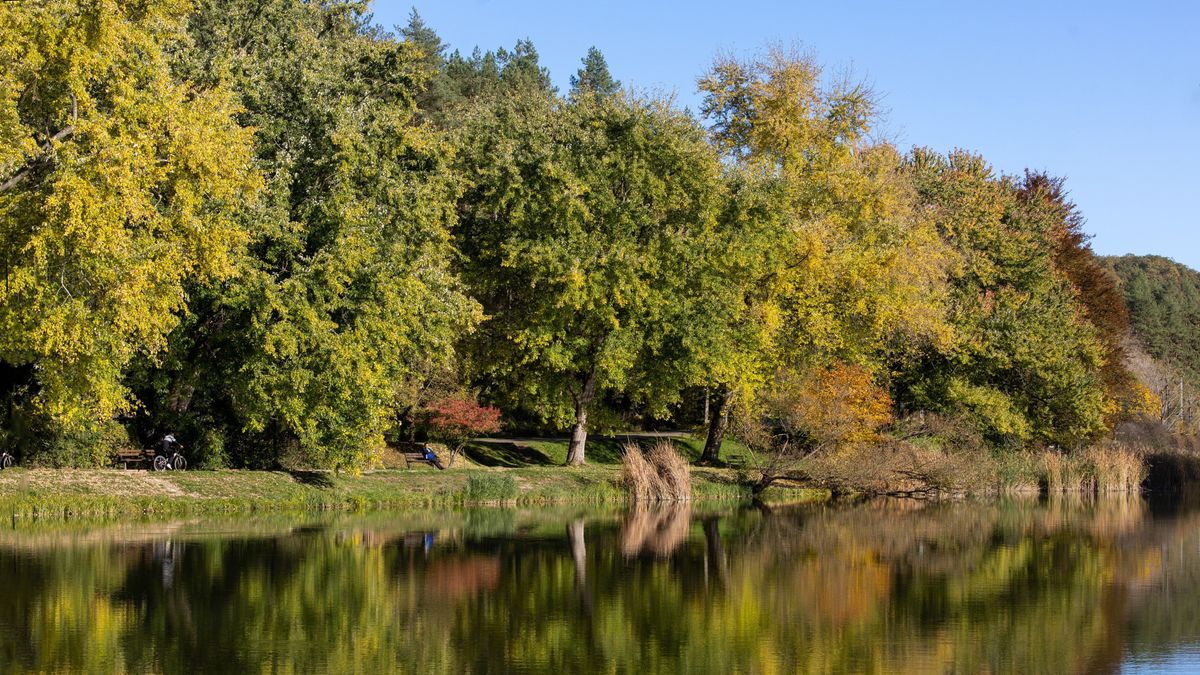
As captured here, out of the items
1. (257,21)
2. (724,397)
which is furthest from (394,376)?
(724,397)

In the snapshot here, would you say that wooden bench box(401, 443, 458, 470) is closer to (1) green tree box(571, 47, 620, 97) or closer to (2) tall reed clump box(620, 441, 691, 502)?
(2) tall reed clump box(620, 441, 691, 502)

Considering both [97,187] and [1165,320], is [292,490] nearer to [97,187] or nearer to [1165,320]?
[97,187]

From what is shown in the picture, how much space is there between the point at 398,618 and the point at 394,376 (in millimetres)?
20290

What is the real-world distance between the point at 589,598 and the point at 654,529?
467 inches

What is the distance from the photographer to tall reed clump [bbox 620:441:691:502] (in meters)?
41.2

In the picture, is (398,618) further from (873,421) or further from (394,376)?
(873,421)

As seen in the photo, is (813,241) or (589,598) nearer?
(589,598)

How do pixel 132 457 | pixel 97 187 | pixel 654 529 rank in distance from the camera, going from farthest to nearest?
pixel 132 457
pixel 654 529
pixel 97 187

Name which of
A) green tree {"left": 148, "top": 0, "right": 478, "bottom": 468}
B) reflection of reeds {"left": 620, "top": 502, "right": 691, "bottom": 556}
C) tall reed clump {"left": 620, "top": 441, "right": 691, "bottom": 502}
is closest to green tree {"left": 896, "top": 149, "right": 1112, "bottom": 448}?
tall reed clump {"left": 620, "top": 441, "right": 691, "bottom": 502}

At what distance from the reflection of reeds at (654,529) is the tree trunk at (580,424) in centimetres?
675

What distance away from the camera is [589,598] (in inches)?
814

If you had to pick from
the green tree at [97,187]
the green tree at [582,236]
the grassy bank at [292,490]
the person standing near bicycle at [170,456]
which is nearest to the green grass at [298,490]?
the grassy bank at [292,490]

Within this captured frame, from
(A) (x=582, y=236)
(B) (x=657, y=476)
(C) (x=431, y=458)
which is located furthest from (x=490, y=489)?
(A) (x=582, y=236)

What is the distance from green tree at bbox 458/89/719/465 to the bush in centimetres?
456
